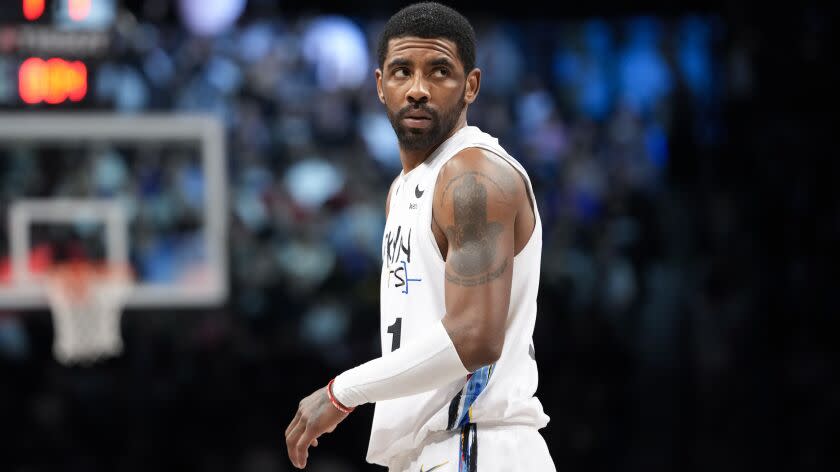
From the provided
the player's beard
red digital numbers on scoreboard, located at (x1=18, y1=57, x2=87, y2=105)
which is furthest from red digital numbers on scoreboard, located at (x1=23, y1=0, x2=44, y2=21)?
the player's beard

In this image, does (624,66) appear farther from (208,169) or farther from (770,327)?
(208,169)

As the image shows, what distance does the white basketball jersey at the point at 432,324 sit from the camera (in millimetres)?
2869

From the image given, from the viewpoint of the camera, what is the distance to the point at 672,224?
11.7 meters

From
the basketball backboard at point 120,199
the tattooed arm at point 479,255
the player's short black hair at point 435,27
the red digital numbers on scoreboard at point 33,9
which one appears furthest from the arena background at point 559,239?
the tattooed arm at point 479,255

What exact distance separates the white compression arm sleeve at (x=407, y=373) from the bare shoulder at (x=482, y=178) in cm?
35

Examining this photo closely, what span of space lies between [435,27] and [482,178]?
1.57 feet

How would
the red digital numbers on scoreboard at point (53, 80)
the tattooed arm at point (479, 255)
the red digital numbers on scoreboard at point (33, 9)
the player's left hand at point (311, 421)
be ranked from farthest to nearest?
the red digital numbers on scoreboard at point (53, 80)
the red digital numbers on scoreboard at point (33, 9)
the player's left hand at point (311, 421)
the tattooed arm at point (479, 255)

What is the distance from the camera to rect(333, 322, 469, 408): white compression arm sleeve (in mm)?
2689

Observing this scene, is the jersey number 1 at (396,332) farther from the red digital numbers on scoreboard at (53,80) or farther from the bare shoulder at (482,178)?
the red digital numbers on scoreboard at (53,80)

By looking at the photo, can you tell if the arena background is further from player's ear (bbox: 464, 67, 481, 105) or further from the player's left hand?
the player's left hand

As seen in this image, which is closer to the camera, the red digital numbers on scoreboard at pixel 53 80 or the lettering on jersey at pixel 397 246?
the lettering on jersey at pixel 397 246

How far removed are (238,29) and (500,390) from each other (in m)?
10.4

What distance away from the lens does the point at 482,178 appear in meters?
2.75

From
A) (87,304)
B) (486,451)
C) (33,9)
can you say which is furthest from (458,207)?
(87,304)
